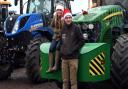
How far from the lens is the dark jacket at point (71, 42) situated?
845 cm

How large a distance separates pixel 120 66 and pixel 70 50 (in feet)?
3.49

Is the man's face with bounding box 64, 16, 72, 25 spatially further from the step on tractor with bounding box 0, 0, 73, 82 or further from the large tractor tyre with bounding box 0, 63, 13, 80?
the large tractor tyre with bounding box 0, 63, 13, 80

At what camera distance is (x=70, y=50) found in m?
8.48

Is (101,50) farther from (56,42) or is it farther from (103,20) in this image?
(103,20)

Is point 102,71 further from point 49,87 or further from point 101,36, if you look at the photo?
point 49,87

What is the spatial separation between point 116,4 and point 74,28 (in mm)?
2317

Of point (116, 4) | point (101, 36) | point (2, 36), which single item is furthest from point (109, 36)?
point (2, 36)

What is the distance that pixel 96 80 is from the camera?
28.1 feet

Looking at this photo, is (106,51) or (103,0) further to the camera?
(103,0)

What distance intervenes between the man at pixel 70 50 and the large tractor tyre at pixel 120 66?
758mm

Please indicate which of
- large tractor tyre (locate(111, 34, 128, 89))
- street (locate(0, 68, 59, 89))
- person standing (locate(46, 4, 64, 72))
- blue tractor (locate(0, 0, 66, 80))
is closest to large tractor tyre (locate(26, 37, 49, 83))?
street (locate(0, 68, 59, 89))

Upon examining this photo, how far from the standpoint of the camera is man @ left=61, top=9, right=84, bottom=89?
8.45m

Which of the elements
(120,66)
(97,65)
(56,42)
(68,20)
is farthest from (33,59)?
(120,66)

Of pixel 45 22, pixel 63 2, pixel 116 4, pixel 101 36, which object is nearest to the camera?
pixel 101 36
